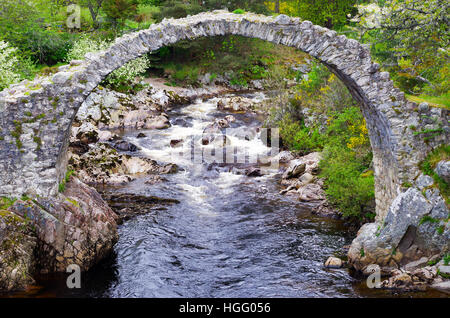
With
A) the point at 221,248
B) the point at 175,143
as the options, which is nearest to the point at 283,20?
the point at 221,248

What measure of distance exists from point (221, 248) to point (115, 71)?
23.9m

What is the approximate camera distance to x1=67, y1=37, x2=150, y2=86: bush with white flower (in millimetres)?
32881

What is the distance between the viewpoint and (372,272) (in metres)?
11.2

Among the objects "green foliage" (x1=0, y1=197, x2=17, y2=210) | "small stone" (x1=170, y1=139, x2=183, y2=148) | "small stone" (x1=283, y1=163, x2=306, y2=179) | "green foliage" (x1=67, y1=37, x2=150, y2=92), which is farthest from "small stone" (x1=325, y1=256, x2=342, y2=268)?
"green foliage" (x1=67, y1=37, x2=150, y2=92)

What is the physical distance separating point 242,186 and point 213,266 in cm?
790

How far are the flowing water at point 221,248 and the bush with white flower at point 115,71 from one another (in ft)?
54.0

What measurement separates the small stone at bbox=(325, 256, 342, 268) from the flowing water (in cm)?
19

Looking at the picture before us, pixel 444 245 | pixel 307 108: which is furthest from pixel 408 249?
pixel 307 108

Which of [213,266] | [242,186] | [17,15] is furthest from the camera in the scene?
[17,15]

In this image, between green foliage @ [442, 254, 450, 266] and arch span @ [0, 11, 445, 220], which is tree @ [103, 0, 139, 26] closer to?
arch span @ [0, 11, 445, 220]

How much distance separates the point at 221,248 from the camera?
1348 cm

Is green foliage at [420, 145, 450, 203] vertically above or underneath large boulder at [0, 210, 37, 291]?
above

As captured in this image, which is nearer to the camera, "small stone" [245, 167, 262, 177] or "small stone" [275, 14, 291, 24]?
"small stone" [275, 14, 291, 24]

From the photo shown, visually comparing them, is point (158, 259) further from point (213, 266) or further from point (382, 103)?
point (382, 103)
